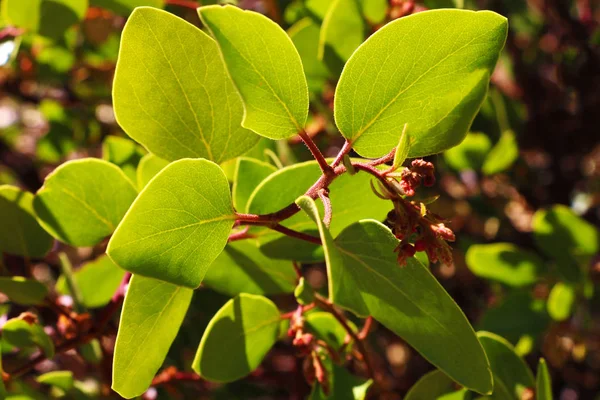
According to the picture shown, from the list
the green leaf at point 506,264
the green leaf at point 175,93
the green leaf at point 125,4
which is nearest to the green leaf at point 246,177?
the green leaf at point 175,93

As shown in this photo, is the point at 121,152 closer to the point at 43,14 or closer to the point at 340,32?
the point at 43,14

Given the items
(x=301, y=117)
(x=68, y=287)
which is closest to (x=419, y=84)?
(x=301, y=117)

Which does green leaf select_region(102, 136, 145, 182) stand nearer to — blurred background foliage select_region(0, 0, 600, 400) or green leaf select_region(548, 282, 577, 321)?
blurred background foliage select_region(0, 0, 600, 400)

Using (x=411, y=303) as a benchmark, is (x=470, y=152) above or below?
below

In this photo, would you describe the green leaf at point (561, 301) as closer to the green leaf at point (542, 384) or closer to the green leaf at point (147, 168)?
the green leaf at point (542, 384)

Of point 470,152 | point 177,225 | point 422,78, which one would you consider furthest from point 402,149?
point 470,152

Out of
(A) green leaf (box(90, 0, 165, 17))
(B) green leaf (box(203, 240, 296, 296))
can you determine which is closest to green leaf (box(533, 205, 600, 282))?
(B) green leaf (box(203, 240, 296, 296))
